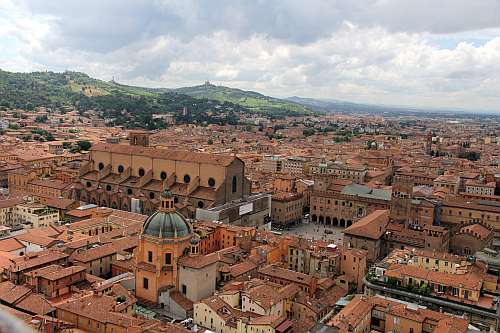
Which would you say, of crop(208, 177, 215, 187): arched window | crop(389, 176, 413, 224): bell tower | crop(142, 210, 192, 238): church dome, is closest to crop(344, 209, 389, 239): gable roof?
crop(389, 176, 413, 224): bell tower

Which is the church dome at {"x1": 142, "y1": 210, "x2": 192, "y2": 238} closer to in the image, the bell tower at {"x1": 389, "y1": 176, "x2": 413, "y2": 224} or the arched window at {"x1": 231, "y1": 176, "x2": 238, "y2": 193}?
the arched window at {"x1": 231, "y1": 176, "x2": 238, "y2": 193}

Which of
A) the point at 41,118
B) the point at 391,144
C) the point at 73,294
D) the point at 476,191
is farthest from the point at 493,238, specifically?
the point at 41,118

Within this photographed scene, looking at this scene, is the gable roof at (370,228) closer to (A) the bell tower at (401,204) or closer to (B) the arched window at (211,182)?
(A) the bell tower at (401,204)

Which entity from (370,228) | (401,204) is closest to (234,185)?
(370,228)

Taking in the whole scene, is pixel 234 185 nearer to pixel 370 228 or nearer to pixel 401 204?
pixel 370 228

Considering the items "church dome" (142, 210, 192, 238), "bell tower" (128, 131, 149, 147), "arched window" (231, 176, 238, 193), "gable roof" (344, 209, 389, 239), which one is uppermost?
"bell tower" (128, 131, 149, 147)

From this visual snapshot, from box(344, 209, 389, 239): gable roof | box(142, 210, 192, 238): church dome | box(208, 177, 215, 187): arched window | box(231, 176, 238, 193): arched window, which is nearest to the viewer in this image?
box(142, 210, 192, 238): church dome

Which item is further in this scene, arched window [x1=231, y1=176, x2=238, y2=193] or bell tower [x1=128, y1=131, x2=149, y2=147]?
bell tower [x1=128, y1=131, x2=149, y2=147]

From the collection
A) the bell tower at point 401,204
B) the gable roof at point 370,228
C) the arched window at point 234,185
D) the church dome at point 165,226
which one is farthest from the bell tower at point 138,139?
the church dome at point 165,226
